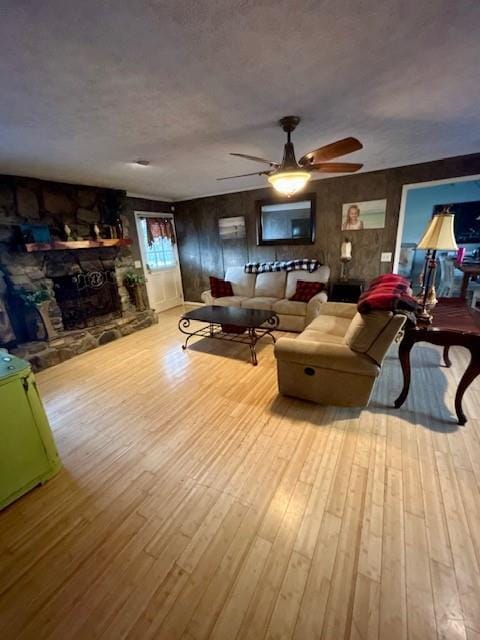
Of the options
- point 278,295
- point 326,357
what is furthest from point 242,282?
point 326,357

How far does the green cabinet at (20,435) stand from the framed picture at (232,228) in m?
4.10

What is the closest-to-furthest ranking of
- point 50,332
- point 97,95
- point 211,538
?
point 211,538, point 97,95, point 50,332

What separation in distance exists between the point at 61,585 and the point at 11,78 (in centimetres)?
251

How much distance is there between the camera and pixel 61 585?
119 centimetres

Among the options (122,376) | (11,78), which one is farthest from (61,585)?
(11,78)

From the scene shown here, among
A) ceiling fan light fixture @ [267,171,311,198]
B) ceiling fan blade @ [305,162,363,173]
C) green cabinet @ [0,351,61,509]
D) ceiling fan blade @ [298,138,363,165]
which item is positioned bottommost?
green cabinet @ [0,351,61,509]

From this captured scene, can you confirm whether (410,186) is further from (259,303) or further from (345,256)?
(259,303)

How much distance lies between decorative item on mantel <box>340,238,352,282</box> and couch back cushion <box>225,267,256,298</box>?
4.85 ft

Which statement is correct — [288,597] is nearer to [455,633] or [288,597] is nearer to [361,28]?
[455,633]

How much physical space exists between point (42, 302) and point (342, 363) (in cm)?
369

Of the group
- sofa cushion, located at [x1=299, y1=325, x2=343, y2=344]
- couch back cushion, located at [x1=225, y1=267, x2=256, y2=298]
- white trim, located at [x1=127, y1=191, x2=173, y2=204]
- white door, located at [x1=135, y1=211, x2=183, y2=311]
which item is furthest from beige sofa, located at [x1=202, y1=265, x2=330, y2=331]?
white trim, located at [x1=127, y1=191, x2=173, y2=204]

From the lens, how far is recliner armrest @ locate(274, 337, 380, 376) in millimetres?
2004

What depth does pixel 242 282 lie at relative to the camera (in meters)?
4.68

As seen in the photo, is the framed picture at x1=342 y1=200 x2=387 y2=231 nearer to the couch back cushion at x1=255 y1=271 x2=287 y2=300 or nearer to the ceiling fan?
the couch back cushion at x1=255 y1=271 x2=287 y2=300
